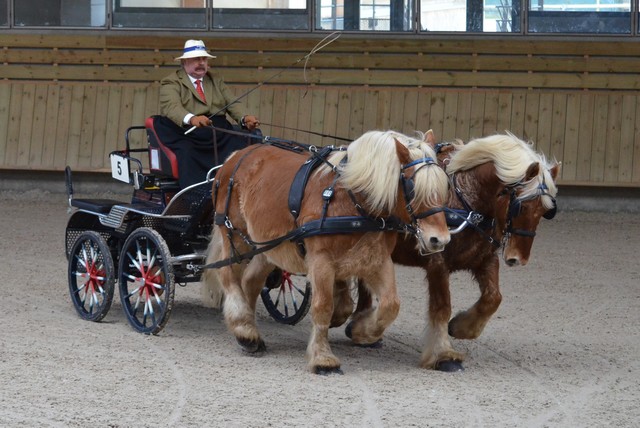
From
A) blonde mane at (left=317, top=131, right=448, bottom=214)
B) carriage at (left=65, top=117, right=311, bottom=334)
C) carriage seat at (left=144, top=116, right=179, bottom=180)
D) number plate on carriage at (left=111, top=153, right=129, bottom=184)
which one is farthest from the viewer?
number plate on carriage at (left=111, top=153, right=129, bottom=184)

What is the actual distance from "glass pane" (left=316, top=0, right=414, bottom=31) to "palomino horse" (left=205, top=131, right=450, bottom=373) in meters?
6.99

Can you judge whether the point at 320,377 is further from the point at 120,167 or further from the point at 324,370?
the point at 120,167

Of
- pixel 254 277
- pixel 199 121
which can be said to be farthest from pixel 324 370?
pixel 199 121

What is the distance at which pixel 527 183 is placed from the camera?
22.5 ft

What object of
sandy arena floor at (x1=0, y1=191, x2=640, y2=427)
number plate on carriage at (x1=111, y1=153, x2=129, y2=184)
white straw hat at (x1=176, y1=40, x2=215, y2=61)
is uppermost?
white straw hat at (x1=176, y1=40, x2=215, y2=61)

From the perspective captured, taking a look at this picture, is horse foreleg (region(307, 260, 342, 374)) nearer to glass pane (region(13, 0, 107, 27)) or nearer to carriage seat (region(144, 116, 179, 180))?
carriage seat (region(144, 116, 179, 180))

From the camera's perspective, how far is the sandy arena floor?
595 centimetres

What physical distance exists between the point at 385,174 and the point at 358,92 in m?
7.71

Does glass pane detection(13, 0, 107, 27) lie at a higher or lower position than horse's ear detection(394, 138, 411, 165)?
higher

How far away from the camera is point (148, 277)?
8.16 meters

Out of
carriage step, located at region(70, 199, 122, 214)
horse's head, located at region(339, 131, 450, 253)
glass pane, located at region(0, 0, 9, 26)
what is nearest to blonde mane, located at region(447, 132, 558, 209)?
horse's head, located at region(339, 131, 450, 253)

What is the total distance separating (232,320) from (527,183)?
6.68 feet

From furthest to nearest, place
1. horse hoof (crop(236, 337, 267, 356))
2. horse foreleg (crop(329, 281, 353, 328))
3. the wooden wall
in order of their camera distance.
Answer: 1. the wooden wall
2. horse foreleg (crop(329, 281, 353, 328))
3. horse hoof (crop(236, 337, 267, 356))

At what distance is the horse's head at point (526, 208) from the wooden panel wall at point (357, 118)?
7000mm
